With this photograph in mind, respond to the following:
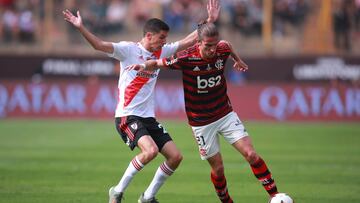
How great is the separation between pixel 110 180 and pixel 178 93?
12.9m

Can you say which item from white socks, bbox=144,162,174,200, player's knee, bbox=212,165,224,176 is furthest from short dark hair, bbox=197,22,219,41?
white socks, bbox=144,162,174,200

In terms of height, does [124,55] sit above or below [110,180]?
above

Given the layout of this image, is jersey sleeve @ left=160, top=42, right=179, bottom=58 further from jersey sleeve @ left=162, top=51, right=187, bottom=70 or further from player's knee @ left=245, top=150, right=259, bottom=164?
player's knee @ left=245, top=150, right=259, bottom=164

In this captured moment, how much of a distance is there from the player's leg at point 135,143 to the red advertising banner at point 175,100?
1536 centimetres

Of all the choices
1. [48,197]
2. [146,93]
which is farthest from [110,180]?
[146,93]

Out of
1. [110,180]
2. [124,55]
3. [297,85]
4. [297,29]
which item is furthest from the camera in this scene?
[297,29]

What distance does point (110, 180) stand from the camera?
1295 cm

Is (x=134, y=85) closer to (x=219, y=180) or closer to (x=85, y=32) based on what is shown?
(x=85, y=32)

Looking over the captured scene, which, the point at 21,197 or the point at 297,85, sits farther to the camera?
the point at 297,85

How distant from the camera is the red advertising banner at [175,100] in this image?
24.9 metres

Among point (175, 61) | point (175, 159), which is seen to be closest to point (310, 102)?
point (175, 159)

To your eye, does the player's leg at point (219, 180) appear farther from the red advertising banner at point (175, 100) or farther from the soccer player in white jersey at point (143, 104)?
the red advertising banner at point (175, 100)

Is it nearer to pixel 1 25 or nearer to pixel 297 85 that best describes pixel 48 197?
pixel 297 85

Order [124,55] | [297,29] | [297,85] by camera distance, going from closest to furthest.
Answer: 1. [124,55]
2. [297,85]
3. [297,29]
